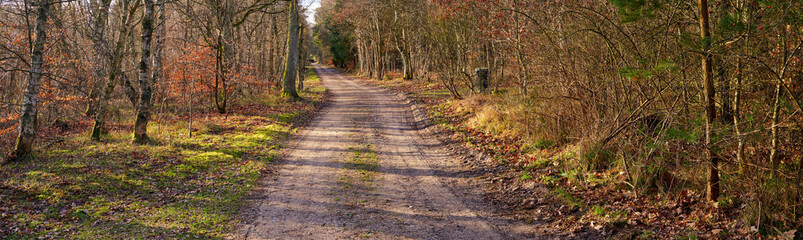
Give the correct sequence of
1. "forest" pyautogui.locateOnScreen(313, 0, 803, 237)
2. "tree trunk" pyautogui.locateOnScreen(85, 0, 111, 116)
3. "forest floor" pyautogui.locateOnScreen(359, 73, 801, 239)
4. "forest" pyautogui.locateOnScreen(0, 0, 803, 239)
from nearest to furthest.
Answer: "forest" pyautogui.locateOnScreen(313, 0, 803, 237) → "forest" pyautogui.locateOnScreen(0, 0, 803, 239) → "forest floor" pyautogui.locateOnScreen(359, 73, 801, 239) → "tree trunk" pyautogui.locateOnScreen(85, 0, 111, 116)

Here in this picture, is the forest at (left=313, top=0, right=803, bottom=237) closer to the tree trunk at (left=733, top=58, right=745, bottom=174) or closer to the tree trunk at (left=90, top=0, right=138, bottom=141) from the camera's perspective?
the tree trunk at (left=733, top=58, right=745, bottom=174)

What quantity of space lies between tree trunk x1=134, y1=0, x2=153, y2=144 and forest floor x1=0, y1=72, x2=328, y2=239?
473mm

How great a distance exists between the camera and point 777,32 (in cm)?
475

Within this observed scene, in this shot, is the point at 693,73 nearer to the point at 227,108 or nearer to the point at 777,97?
the point at 777,97

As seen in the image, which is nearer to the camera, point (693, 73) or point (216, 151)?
point (693, 73)

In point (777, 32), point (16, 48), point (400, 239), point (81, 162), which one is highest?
point (16, 48)

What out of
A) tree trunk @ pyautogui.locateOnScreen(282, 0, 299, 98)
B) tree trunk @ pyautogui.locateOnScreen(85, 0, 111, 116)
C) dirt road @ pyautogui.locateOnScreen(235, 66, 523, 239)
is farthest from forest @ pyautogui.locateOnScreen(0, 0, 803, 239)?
tree trunk @ pyautogui.locateOnScreen(282, 0, 299, 98)

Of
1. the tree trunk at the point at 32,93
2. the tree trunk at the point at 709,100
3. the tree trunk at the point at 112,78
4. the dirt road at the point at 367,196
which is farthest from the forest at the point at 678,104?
the tree trunk at the point at 112,78

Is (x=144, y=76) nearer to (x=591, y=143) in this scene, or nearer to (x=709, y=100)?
(x=591, y=143)

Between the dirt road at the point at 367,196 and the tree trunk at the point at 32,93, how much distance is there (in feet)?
17.2

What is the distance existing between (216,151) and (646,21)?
31.6 ft

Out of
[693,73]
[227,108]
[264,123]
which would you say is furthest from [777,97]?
[227,108]

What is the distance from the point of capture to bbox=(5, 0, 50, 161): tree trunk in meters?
8.65

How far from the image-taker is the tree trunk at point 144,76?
1038 centimetres
